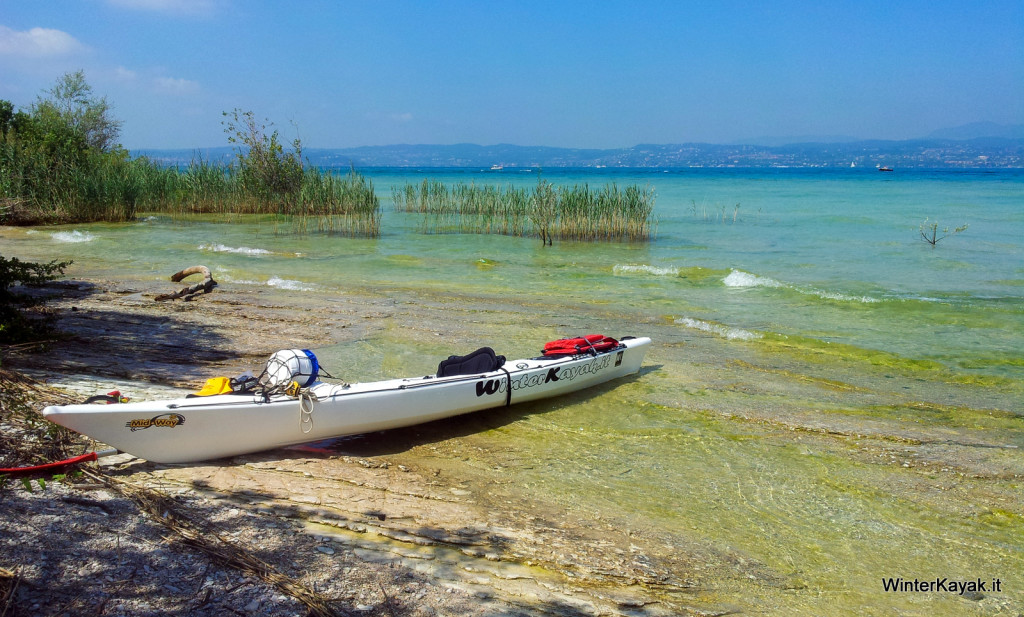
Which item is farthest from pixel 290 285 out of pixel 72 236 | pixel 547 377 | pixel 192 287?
pixel 72 236

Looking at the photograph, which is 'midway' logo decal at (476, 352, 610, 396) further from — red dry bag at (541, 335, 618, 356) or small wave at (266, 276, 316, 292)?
small wave at (266, 276, 316, 292)

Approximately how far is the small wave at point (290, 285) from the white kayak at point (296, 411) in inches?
279

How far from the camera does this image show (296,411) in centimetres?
507

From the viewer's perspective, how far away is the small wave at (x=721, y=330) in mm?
9273

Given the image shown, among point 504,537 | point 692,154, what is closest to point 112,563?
point 504,537

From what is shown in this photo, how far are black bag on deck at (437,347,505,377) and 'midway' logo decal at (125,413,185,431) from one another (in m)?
2.27

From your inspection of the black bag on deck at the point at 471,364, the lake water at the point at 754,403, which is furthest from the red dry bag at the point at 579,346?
the black bag on deck at the point at 471,364

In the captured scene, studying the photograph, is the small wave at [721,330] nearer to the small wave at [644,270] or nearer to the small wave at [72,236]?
the small wave at [644,270]

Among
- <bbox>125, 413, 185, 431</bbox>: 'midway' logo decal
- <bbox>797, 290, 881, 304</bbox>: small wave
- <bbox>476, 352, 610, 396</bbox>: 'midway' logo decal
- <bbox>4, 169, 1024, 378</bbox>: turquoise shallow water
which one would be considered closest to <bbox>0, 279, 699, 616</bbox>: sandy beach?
<bbox>125, 413, 185, 431</bbox>: 'midway' logo decal

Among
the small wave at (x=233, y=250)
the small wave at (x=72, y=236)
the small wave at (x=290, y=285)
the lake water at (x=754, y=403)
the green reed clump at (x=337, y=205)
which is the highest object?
the green reed clump at (x=337, y=205)

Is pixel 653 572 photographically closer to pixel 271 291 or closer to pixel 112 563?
pixel 112 563

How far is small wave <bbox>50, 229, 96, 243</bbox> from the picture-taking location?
58.6ft

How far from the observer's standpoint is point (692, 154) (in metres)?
185

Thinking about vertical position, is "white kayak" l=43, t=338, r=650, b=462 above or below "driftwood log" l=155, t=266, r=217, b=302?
below
